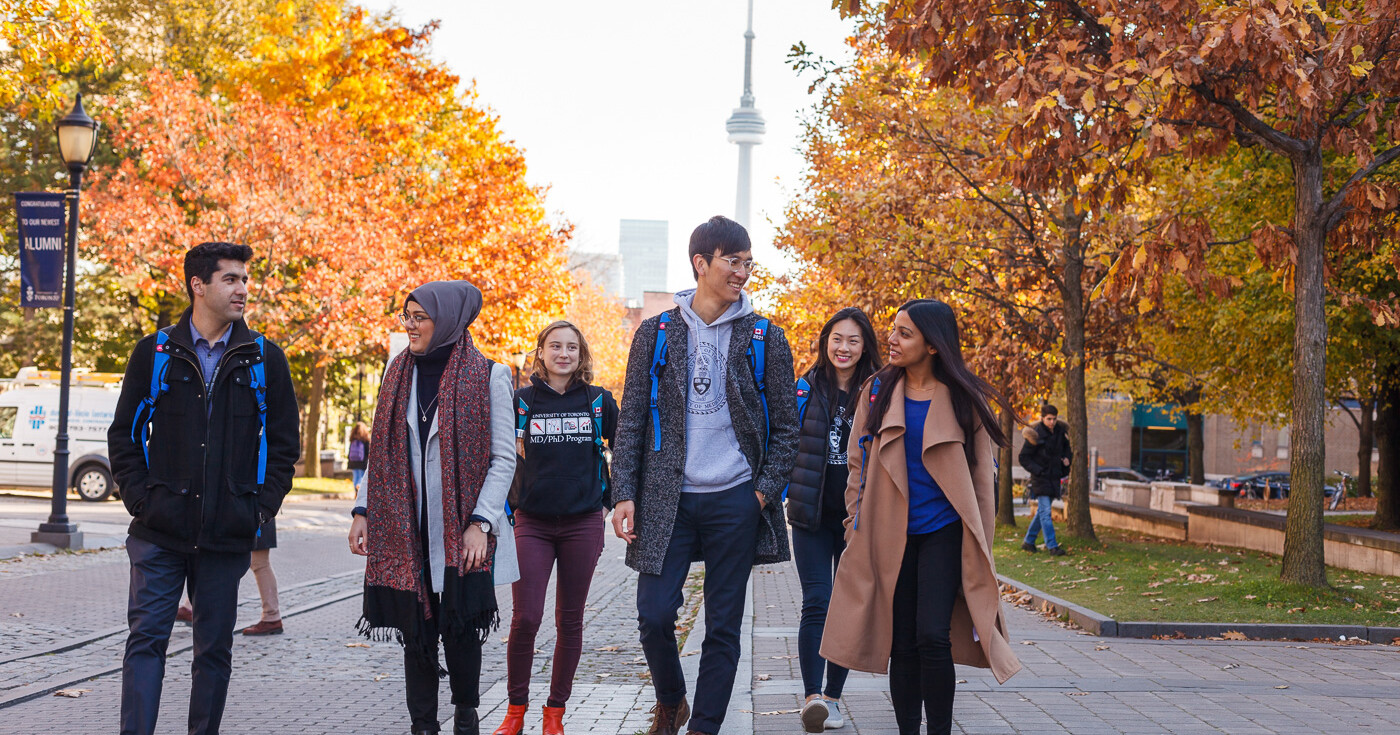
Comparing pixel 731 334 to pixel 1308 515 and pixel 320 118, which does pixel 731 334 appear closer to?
pixel 1308 515

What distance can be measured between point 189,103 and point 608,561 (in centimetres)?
1524

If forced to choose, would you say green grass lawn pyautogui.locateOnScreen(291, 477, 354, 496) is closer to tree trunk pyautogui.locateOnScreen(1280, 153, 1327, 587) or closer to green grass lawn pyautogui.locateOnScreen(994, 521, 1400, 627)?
green grass lawn pyautogui.locateOnScreen(994, 521, 1400, 627)

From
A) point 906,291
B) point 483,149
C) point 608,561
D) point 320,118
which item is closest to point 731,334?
point 608,561

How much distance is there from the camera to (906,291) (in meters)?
19.3

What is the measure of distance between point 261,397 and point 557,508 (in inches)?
56.2

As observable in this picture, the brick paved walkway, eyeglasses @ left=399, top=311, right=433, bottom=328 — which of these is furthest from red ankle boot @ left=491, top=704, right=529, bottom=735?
eyeglasses @ left=399, top=311, right=433, bottom=328

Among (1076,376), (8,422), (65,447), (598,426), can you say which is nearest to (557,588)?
(598,426)

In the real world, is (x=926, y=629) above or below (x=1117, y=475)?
above

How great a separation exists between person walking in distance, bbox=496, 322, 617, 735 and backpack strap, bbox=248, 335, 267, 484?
1.26m

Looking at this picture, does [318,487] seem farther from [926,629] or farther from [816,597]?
[926,629]

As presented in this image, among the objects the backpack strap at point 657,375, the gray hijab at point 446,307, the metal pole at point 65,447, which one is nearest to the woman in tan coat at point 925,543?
the backpack strap at point 657,375

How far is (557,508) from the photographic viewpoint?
5.83 m

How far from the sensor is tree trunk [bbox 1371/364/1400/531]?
20.0 meters

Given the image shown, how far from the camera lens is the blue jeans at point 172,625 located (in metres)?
4.67
